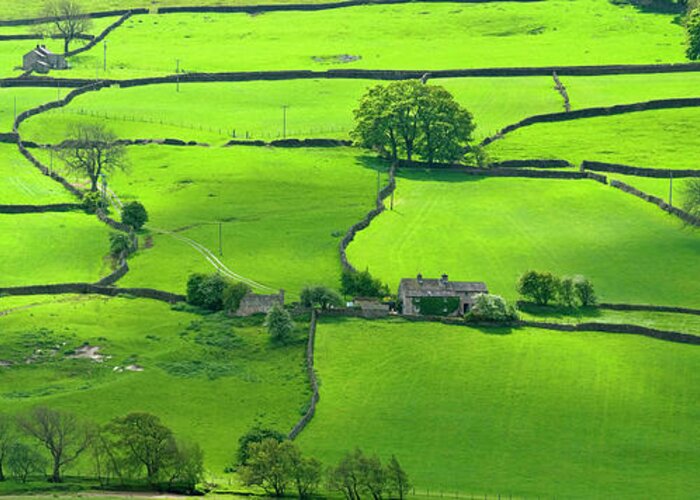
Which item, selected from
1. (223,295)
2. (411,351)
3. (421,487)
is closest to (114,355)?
(223,295)

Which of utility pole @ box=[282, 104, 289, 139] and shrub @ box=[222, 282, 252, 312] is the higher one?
utility pole @ box=[282, 104, 289, 139]

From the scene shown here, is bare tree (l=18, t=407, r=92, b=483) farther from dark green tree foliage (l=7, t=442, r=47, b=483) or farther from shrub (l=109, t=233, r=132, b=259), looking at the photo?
shrub (l=109, t=233, r=132, b=259)

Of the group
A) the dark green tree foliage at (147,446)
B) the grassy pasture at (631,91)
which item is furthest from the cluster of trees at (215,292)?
the grassy pasture at (631,91)

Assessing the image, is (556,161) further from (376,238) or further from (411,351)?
(411,351)

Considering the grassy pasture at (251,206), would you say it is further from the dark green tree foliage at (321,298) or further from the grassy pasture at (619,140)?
the grassy pasture at (619,140)

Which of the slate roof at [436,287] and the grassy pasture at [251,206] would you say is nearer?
the slate roof at [436,287]

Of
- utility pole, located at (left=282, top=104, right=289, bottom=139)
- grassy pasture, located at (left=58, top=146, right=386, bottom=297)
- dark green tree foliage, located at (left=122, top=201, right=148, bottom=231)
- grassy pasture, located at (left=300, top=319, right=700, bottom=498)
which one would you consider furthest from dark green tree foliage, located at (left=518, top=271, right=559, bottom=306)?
utility pole, located at (left=282, top=104, right=289, bottom=139)
